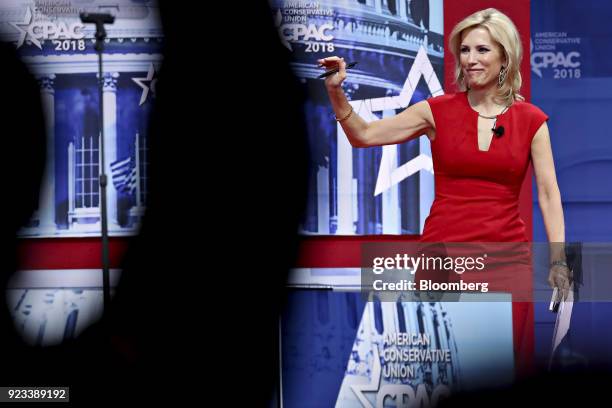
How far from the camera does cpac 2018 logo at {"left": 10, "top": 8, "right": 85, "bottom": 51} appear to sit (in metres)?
3.66

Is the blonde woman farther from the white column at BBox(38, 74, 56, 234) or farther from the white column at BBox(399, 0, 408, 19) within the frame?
the white column at BBox(38, 74, 56, 234)

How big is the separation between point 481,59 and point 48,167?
173cm

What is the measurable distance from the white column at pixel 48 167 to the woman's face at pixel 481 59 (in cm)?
162

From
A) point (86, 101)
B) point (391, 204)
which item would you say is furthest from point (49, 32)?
point (391, 204)

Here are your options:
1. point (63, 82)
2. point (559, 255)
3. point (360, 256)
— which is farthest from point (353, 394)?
point (63, 82)

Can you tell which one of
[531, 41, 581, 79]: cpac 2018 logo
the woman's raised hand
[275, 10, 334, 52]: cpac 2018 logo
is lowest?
the woman's raised hand

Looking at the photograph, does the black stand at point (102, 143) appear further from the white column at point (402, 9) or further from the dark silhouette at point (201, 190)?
the white column at point (402, 9)

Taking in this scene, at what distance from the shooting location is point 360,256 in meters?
3.64

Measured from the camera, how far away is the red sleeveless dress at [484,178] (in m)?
3.14

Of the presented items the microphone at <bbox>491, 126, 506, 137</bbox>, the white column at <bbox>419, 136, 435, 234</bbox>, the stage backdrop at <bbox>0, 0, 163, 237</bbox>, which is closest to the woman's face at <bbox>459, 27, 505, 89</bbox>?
the microphone at <bbox>491, 126, 506, 137</bbox>

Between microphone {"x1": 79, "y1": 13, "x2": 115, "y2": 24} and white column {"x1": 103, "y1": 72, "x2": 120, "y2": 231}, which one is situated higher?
microphone {"x1": 79, "y1": 13, "x2": 115, "y2": 24}

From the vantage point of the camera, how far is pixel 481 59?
3174 mm

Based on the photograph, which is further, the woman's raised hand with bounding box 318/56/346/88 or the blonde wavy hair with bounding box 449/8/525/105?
the blonde wavy hair with bounding box 449/8/525/105

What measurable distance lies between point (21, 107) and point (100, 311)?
89 centimetres
